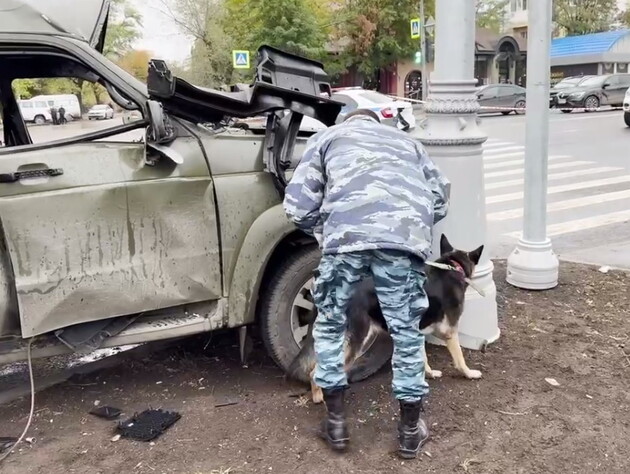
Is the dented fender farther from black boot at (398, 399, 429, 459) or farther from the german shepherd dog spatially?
black boot at (398, 399, 429, 459)

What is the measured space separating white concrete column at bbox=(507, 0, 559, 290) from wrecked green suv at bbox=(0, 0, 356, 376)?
226 centimetres

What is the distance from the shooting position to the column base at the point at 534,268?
5.39m

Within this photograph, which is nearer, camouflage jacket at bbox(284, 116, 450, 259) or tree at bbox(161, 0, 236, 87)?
camouflage jacket at bbox(284, 116, 450, 259)

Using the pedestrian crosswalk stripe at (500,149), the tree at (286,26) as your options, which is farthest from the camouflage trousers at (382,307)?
the tree at (286,26)

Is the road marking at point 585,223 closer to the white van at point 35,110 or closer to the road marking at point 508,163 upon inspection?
the road marking at point 508,163

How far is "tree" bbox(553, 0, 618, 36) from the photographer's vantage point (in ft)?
178

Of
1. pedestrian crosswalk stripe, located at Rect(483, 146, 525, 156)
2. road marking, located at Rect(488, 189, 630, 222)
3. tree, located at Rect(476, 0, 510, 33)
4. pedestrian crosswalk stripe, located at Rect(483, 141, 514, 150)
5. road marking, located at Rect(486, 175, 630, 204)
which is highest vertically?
tree, located at Rect(476, 0, 510, 33)

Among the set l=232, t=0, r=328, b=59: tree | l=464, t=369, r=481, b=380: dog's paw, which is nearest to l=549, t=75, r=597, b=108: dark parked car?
l=232, t=0, r=328, b=59: tree

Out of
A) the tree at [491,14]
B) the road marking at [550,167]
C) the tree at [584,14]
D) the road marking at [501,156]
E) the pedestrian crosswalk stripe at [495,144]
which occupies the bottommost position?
the road marking at [550,167]

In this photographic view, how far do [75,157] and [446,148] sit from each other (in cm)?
218

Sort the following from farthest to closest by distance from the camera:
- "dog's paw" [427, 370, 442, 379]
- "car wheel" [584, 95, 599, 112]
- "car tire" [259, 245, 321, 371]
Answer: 1. "car wheel" [584, 95, 599, 112]
2. "dog's paw" [427, 370, 442, 379]
3. "car tire" [259, 245, 321, 371]

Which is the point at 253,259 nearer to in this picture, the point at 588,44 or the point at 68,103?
the point at 68,103

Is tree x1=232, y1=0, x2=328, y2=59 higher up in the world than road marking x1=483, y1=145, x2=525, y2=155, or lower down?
higher up

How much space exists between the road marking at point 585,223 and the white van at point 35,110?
5.48 metres
